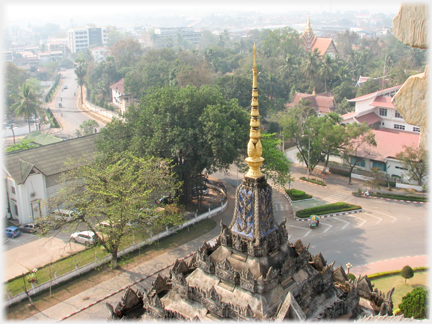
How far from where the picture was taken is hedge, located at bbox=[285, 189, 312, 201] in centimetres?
3725

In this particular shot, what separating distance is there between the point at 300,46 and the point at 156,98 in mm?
86279

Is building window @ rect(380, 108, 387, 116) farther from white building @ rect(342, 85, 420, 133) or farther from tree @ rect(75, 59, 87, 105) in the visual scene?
tree @ rect(75, 59, 87, 105)

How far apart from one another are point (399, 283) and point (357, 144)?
22.4 m

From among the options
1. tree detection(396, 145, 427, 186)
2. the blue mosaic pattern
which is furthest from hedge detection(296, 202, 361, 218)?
the blue mosaic pattern

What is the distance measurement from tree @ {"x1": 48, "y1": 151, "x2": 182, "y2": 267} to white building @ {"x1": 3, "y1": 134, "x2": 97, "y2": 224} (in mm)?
5872

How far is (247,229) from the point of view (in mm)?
15031

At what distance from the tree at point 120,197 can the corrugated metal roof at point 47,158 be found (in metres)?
6.02

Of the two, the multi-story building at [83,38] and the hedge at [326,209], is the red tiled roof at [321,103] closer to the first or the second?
the hedge at [326,209]

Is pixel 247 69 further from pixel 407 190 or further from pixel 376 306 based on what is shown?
pixel 376 306

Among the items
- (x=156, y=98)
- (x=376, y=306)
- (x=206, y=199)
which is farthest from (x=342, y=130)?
(x=376, y=306)

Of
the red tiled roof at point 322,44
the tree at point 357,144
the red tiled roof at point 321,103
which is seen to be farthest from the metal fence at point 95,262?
the red tiled roof at point 322,44

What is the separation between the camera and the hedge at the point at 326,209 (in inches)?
1321

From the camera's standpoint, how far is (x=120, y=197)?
2650 cm

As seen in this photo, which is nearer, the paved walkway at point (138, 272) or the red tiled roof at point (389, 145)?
the paved walkway at point (138, 272)
